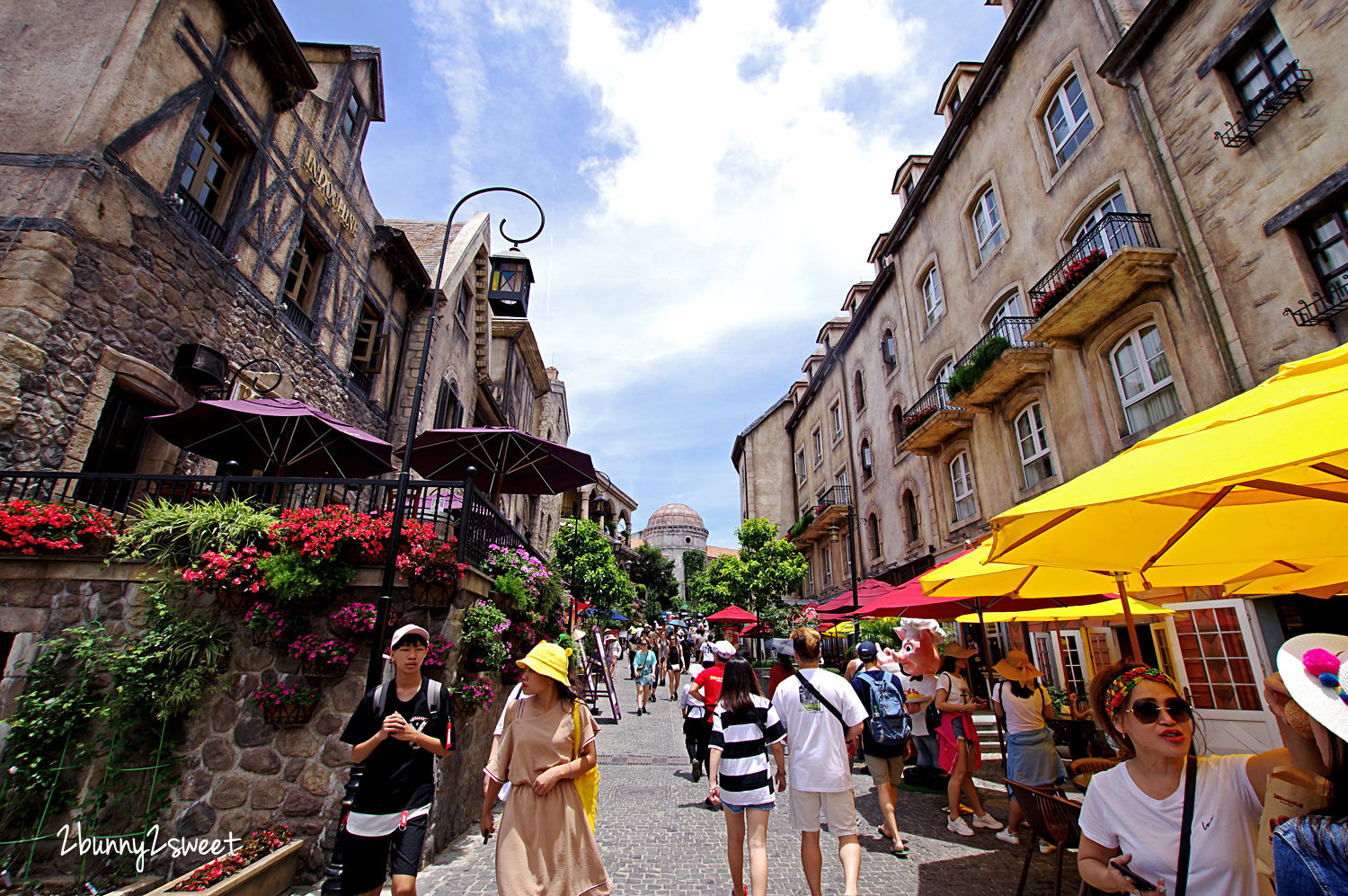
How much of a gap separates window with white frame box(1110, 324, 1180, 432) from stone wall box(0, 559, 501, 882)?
39.2 feet

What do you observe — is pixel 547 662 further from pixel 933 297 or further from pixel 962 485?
pixel 933 297

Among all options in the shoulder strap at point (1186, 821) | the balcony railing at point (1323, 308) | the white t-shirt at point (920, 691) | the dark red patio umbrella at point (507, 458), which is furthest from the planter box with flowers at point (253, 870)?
the balcony railing at point (1323, 308)

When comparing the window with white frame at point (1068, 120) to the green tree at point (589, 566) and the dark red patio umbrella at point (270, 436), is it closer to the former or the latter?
the dark red patio umbrella at point (270, 436)

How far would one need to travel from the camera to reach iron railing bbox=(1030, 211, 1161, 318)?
10.6 meters

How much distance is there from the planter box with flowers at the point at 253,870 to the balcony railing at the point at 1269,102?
14.8 m

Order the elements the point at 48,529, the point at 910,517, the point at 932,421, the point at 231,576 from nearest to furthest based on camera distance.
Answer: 1. the point at 231,576
2. the point at 48,529
3. the point at 932,421
4. the point at 910,517

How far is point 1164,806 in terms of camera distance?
241 cm

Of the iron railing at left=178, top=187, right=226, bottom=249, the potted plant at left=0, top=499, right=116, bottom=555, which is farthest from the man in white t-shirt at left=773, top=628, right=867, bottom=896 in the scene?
the iron railing at left=178, top=187, right=226, bottom=249

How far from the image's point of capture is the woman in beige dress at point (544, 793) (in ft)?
11.1

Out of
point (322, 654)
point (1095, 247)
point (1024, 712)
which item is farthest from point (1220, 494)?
point (1095, 247)

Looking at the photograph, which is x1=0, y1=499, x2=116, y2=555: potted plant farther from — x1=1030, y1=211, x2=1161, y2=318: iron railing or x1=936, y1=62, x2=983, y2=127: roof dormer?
x1=936, y1=62, x2=983, y2=127: roof dormer

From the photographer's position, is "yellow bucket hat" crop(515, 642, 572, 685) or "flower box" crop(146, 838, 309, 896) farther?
"flower box" crop(146, 838, 309, 896)

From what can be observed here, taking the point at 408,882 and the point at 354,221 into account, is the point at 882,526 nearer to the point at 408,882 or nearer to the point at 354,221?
the point at 354,221

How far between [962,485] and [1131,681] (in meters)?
15.4
